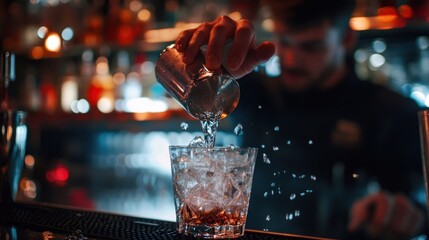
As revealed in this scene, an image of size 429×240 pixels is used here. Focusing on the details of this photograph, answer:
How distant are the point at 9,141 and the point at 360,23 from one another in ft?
6.25

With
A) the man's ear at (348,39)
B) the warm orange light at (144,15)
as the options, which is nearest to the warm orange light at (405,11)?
the man's ear at (348,39)

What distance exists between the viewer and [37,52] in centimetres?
406

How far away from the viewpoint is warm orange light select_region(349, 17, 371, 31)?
9.68 feet

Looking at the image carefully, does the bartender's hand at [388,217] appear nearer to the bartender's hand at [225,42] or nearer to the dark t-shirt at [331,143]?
the dark t-shirt at [331,143]

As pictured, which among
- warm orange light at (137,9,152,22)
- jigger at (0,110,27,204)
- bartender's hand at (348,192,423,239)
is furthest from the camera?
warm orange light at (137,9,152,22)

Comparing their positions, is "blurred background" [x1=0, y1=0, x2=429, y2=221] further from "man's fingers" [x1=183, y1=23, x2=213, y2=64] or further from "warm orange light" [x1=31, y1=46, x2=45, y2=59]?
"man's fingers" [x1=183, y1=23, x2=213, y2=64]

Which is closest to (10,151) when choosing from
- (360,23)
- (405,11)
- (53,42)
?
(360,23)

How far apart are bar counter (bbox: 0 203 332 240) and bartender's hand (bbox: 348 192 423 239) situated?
3.85 feet

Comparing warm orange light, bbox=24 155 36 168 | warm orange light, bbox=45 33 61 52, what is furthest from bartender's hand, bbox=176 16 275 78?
warm orange light, bbox=24 155 36 168

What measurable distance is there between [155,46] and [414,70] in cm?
146

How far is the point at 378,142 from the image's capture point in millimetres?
2541

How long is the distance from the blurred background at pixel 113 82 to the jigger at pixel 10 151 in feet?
4.96

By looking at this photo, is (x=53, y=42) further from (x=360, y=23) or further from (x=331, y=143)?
(x=331, y=143)

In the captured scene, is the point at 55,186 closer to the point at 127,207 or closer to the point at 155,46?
the point at 127,207
